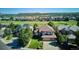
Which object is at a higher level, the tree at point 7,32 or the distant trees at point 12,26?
the distant trees at point 12,26

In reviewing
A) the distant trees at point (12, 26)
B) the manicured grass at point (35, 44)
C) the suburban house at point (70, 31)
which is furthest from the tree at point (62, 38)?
the distant trees at point (12, 26)

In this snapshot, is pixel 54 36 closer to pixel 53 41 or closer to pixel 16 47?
pixel 53 41

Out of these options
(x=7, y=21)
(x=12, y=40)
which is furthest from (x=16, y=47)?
(x=7, y=21)

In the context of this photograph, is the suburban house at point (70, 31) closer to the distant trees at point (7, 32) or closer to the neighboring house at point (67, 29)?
the neighboring house at point (67, 29)

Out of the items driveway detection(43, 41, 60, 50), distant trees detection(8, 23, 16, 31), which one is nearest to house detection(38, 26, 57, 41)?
driveway detection(43, 41, 60, 50)

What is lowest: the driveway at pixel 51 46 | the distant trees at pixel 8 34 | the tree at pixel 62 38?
the driveway at pixel 51 46

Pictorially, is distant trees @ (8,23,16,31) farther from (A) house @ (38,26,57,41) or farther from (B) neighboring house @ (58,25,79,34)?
(B) neighboring house @ (58,25,79,34)

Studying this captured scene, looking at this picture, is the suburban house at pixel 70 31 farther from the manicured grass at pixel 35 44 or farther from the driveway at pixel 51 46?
the manicured grass at pixel 35 44

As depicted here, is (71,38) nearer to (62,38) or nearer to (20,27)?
(62,38)

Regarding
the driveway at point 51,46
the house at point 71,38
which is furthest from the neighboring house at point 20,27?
the house at point 71,38
